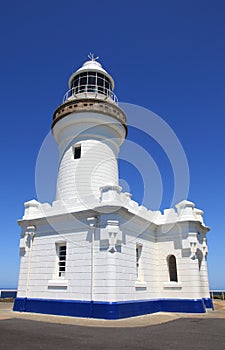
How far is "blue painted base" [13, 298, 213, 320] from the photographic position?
10392mm

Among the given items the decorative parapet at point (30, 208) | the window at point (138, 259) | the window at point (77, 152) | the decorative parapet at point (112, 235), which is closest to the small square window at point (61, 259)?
the decorative parapet at point (30, 208)

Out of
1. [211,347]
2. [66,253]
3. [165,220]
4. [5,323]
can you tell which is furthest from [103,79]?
[211,347]

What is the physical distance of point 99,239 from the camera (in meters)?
11.3

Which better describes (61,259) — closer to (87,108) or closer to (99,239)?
(99,239)

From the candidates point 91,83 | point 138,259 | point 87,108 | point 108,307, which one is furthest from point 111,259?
point 91,83

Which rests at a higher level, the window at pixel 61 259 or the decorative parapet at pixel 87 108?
the decorative parapet at pixel 87 108

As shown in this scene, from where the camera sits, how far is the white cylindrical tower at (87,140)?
1460cm

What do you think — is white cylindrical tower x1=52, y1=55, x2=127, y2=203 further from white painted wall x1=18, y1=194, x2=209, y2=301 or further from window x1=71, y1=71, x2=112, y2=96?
white painted wall x1=18, y1=194, x2=209, y2=301

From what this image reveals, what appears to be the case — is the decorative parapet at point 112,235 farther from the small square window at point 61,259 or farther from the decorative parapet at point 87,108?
the decorative parapet at point 87,108

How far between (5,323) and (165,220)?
854cm

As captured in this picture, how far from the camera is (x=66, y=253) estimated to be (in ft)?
39.8

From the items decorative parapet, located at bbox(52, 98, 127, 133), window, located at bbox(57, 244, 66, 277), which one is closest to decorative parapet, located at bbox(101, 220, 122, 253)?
window, located at bbox(57, 244, 66, 277)

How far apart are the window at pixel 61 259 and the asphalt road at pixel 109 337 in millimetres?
3057

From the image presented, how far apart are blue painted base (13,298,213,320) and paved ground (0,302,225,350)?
2.05 feet
